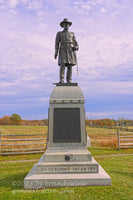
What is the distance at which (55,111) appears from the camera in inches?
227

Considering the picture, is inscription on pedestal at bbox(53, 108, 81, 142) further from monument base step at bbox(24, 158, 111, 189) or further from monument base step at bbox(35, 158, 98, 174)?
monument base step at bbox(24, 158, 111, 189)

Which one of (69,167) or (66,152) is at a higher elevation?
(66,152)

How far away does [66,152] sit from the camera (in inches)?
211

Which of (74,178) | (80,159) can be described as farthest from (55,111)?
(74,178)

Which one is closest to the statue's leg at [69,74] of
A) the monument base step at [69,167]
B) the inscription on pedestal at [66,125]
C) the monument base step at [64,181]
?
the inscription on pedestal at [66,125]

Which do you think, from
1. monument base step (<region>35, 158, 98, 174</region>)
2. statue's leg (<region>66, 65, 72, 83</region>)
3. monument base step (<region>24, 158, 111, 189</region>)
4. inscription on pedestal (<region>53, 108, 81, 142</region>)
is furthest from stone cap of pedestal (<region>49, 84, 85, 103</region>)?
monument base step (<region>24, 158, 111, 189</region>)

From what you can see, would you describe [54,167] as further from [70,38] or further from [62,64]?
[70,38]

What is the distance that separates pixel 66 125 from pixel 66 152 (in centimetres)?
93

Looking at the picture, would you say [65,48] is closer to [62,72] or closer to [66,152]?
[62,72]

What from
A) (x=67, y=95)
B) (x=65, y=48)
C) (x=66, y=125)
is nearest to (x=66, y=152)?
(x=66, y=125)

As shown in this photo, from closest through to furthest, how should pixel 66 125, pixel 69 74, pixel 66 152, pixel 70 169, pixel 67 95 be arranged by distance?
pixel 70 169 → pixel 66 152 → pixel 66 125 → pixel 67 95 → pixel 69 74

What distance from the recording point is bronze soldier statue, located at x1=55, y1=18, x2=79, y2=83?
6.75m

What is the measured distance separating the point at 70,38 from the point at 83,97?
2.78m

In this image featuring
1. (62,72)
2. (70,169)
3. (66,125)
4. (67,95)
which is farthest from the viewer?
(62,72)
